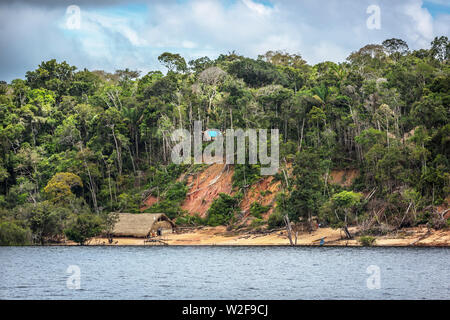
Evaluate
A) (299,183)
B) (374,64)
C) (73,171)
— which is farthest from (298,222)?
(374,64)

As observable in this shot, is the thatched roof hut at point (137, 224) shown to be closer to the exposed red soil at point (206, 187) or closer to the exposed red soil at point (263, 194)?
the exposed red soil at point (206, 187)

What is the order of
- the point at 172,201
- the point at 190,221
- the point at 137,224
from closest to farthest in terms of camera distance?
1. the point at 137,224
2. the point at 190,221
3. the point at 172,201

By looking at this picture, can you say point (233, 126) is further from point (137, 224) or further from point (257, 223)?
point (137, 224)

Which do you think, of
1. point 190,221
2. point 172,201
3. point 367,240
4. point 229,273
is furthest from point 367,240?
point 172,201

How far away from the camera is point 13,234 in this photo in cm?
4703

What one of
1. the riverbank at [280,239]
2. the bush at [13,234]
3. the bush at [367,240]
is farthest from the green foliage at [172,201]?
the bush at [367,240]

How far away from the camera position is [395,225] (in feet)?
142

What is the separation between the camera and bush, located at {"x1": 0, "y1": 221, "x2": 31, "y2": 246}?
47.0m

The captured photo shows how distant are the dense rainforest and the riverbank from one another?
776mm

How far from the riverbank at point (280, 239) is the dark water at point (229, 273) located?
5.37 feet

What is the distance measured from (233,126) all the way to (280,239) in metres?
13.3

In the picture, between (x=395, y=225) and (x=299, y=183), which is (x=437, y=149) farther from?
(x=299, y=183)

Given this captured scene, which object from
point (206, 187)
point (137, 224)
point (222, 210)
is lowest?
point (137, 224)

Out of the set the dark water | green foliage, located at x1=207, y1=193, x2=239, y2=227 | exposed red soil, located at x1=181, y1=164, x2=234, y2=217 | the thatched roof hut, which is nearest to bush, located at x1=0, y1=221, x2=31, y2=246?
the dark water
